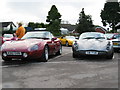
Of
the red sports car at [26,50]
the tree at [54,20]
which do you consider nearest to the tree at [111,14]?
the tree at [54,20]

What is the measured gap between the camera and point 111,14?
2734 inches

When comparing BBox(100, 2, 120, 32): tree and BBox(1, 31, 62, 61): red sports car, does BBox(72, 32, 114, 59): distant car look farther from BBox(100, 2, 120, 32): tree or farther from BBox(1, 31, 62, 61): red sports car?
BBox(100, 2, 120, 32): tree

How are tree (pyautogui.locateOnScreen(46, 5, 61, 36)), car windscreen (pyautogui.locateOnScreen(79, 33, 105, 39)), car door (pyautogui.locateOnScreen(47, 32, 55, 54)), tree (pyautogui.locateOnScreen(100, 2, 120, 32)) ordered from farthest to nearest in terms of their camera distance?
tree (pyautogui.locateOnScreen(100, 2, 120, 32)) → tree (pyautogui.locateOnScreen(46, 5, 61, 36)) → car windscreen (pyautogui.locateOnScreen(79, 33, 105, 39)) → car door (pyautogui.locateOnScreen(47, 32, 55, 54))

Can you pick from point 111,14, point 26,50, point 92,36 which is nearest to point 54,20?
point 111,14

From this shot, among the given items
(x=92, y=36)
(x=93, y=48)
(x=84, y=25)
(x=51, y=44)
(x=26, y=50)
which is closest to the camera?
(x=26, y=50)

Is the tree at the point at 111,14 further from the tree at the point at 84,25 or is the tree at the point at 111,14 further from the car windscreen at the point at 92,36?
the car windscreen at the point at 92,36

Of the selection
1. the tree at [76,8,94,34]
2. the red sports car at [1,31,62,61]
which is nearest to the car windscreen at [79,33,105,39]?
the red sports car at [1,31,62,61]

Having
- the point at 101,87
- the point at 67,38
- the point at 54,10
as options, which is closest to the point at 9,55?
the point at 101,87

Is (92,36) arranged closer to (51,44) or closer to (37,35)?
(51,44)

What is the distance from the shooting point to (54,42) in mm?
9008

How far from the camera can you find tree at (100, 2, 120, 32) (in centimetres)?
6844

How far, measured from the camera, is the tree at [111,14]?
225 ft

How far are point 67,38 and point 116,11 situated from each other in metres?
53.1

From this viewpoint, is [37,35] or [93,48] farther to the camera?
[37,35]
